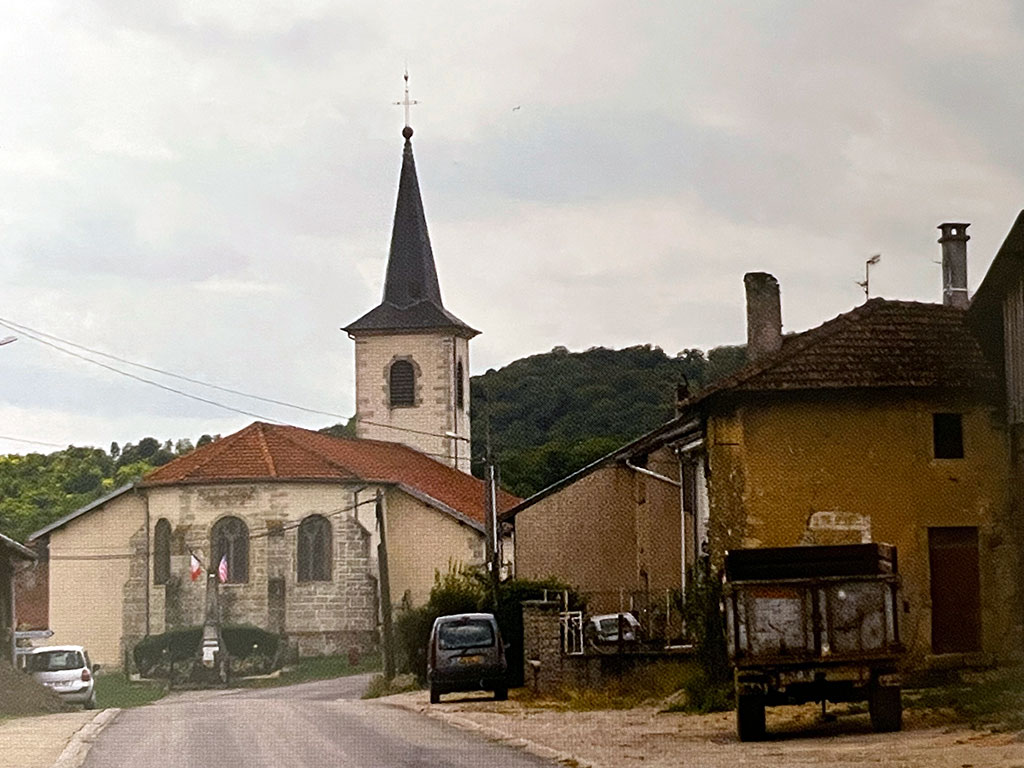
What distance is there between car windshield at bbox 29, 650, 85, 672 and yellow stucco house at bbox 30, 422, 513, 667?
853 inches

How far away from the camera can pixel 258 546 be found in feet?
212

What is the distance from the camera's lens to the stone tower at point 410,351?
74750 millimetres

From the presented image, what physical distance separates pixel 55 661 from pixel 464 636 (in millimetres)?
13314

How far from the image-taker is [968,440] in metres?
28.2

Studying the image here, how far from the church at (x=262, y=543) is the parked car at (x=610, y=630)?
2416cm

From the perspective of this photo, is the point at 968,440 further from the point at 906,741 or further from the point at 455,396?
the point at 455,396

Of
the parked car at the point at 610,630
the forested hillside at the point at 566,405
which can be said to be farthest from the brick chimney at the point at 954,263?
the forested hillside at the point at 566,405

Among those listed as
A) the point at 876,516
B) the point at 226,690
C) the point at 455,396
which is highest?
the point at 455,396

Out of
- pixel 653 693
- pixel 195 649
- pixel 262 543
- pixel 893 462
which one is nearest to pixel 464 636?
pixel 653 693

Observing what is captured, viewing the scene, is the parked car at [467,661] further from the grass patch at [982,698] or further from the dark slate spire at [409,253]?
the dark slate spire at [409,253]

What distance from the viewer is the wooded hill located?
234 feet

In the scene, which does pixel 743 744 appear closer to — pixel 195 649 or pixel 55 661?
pixel 55 661

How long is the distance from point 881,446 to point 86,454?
80.1 m

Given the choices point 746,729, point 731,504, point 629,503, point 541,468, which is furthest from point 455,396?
Answer: point 746,729
